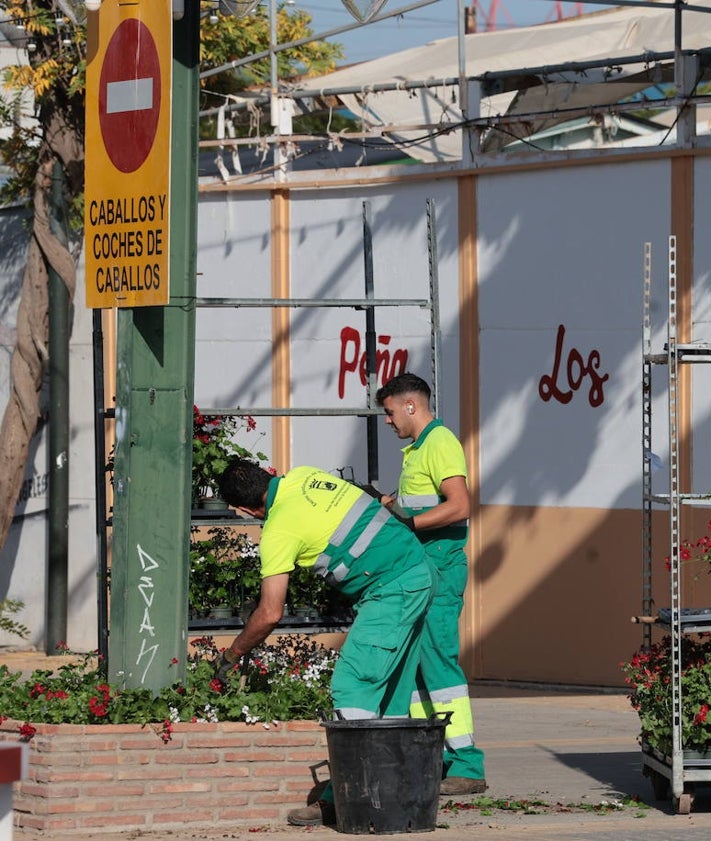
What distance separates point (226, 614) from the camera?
8.77 meters

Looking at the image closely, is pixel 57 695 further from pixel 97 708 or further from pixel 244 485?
pixel 244 485

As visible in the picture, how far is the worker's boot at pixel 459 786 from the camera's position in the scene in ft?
27.3

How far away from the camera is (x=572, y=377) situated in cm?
1291

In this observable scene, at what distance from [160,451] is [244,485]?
51cm

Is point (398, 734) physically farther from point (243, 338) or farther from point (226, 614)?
point (243, 338)

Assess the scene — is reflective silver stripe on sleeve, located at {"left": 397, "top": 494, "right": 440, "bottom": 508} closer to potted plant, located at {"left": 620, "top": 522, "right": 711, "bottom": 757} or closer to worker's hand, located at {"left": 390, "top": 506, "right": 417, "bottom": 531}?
worker's hand, located at {"left": 390, "top": 506, "right": 417, "bottom": 531}

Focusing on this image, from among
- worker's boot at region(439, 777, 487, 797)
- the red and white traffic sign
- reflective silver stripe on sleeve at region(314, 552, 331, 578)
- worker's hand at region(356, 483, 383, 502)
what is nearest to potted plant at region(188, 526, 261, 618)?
worker's hand at region(356, 483, 383, 502)

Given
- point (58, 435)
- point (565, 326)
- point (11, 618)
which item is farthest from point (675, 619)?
point (11, 618)

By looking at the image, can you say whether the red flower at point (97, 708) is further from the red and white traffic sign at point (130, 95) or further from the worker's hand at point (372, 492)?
the red and white traffic sign at point (130, 95)

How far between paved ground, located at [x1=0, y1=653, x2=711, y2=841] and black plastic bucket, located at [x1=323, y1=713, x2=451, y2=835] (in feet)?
0.40

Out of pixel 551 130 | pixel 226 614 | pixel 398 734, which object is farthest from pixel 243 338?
pixel 398 734

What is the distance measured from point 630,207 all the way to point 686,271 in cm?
63

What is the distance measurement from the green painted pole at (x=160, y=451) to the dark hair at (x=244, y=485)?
36 cm

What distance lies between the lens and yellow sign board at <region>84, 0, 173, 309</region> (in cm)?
771
